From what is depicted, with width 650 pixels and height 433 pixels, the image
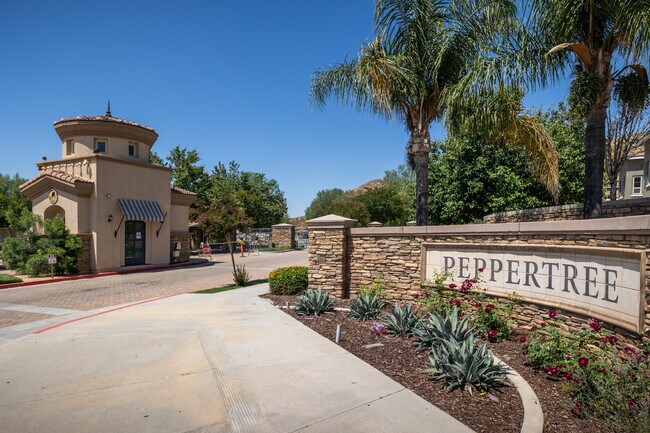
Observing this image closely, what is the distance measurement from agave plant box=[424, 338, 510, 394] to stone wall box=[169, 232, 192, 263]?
21.0 m

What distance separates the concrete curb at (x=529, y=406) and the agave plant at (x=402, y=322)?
6.52 ft

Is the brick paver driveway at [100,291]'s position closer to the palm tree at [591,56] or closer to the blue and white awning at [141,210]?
the blue and white awning at [141,210]

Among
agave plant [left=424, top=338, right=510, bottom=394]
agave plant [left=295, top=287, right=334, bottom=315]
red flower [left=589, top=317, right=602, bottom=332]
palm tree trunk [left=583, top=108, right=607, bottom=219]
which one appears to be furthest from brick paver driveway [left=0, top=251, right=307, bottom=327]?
palm tree trunk [left=583, top=108, right=607, bottom=219]

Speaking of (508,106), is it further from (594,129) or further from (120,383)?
(120,383)

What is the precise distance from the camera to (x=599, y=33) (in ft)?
26.5

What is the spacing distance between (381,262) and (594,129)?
18.4 feet

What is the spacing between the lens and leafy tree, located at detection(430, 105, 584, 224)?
1609 cm

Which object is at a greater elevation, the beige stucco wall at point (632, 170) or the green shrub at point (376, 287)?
the beige stucco wall at point (632, 170)

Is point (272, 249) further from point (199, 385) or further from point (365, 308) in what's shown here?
point (199, 385)

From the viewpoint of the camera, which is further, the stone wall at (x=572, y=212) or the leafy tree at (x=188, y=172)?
the leafy tree at (x=188, y=172)

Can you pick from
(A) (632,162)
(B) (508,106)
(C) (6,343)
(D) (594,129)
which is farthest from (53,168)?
(A) (632,162)

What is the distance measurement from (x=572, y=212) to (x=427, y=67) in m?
5.95

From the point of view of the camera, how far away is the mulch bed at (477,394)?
3830 mm

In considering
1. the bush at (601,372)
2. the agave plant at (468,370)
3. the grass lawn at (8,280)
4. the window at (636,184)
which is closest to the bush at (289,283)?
the agave plant at (468,370)
